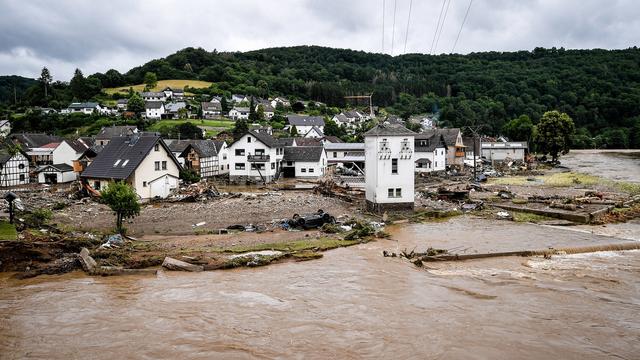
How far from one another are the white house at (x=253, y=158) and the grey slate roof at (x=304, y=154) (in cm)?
274

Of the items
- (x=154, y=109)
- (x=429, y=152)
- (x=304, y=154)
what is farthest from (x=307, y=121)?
(x=304, y=154)

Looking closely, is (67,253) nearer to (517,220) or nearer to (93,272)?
(93,272)

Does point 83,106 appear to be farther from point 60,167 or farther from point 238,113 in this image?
point 60,167

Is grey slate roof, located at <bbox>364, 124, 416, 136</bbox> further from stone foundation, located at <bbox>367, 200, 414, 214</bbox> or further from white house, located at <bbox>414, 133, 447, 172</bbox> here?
white house, located at <bbox>414, 133, 447, 172</bbox>

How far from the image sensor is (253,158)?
51.8 m

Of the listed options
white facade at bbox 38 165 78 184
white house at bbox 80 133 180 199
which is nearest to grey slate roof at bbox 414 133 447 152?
white house at bbox 80 133 180 199

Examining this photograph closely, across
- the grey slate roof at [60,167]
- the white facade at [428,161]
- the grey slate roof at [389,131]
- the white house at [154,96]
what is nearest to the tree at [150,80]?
the white house at [154,96]

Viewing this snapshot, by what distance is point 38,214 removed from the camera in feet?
82.8

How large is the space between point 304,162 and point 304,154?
116 centimetres

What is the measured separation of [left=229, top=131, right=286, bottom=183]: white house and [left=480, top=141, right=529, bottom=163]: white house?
40836 millimetres

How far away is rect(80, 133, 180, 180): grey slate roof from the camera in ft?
116

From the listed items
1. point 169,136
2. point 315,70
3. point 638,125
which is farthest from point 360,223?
point 315,70

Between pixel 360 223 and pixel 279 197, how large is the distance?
40.1 feet

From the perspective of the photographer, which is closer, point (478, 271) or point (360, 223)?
point (478, 271)
